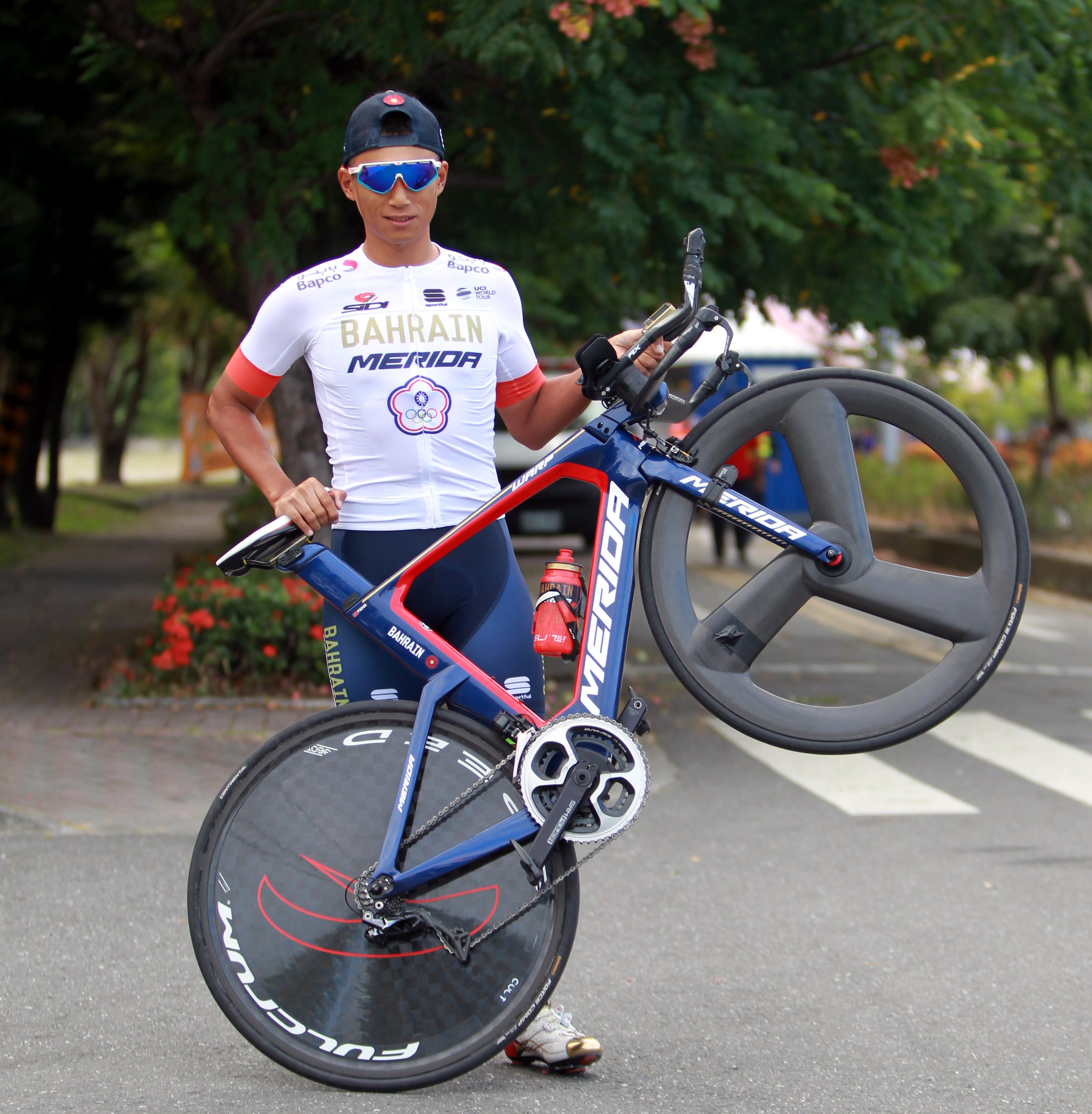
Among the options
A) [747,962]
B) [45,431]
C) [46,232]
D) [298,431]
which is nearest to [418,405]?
[747,962]

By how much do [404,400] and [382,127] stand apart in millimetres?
575

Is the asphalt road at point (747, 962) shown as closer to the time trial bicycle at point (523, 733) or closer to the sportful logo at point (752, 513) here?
the time trial bicycle at point (523, 733)

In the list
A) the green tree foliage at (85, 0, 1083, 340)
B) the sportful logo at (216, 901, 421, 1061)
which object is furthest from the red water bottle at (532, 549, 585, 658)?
the green tree foliage at (85, 0, 1083, 340)

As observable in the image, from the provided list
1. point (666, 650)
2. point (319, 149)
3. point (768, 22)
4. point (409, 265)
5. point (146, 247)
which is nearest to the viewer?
point (666, 650)

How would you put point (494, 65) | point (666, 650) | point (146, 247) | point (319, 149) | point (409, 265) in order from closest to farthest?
1. point (666, 650)
2. point (409, 265)
3. point (494, 65)
4. point (319, 149)
5. point (146, 247)

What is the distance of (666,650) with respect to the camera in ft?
10.1

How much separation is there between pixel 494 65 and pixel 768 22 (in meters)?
1.64

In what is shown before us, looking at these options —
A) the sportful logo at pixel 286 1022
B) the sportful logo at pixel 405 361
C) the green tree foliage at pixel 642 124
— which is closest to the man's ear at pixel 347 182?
the sportful logo at pixel 405 361

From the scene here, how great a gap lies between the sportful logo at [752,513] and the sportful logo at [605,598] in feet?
0.55

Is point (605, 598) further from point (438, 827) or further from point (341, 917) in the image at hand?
point (341, 917)

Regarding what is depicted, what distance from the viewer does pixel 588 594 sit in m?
3.34

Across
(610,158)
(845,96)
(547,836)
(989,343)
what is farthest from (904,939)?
(989,343)

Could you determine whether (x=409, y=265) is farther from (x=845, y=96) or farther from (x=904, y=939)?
(x=845, y=96)

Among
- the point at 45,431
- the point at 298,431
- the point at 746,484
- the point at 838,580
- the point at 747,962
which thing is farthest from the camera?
the point at 45,431
